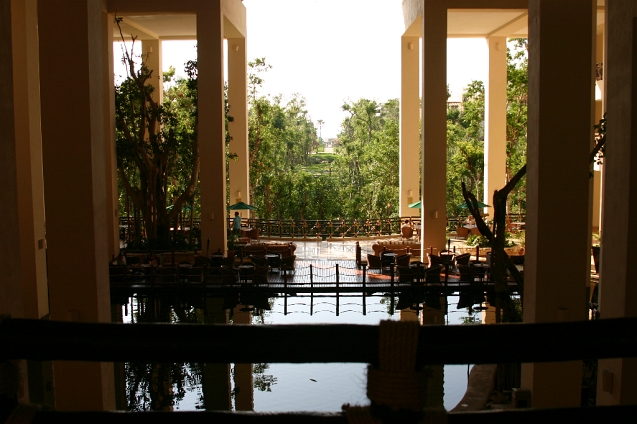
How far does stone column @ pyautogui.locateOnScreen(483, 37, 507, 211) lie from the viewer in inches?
1182

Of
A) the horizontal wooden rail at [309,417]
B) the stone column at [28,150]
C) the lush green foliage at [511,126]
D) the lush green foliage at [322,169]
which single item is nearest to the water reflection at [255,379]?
the stone column at [28,150]

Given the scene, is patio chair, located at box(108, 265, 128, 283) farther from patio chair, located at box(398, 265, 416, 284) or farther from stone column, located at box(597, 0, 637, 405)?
stone column, located at box(597, 0, 637, 405)

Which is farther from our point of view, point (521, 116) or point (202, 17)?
point (521, 116)

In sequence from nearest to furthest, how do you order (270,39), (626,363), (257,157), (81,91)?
(626,363), (81,91), (257,157), (270,39)

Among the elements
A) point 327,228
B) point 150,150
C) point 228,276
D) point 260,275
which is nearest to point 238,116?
point 150,150

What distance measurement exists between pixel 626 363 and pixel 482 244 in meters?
20.1

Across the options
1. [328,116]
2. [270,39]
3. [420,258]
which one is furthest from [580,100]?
[328,116]

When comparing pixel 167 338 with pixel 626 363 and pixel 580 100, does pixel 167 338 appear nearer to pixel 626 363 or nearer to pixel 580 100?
pixel 626 363

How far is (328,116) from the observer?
7544 centimetres

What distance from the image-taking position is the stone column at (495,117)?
3003 cm

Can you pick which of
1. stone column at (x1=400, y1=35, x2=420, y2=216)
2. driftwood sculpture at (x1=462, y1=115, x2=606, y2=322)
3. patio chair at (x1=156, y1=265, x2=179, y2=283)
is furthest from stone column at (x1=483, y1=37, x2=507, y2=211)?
driftwood sculpture at (x1=462, y1=115, x2=606, y2=322)

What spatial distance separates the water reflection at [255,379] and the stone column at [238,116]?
550 inches

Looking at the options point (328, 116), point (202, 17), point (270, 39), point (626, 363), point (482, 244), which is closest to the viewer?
point (626, 363)

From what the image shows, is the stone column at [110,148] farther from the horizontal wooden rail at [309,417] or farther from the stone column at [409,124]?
the horizontal wooden rail at [309,417]
